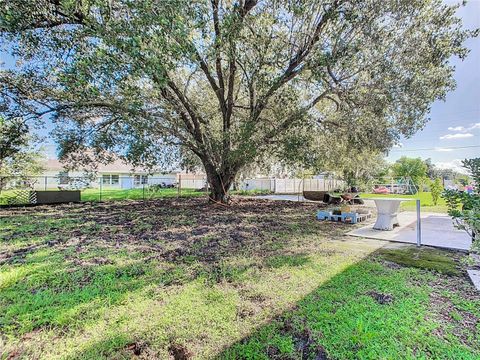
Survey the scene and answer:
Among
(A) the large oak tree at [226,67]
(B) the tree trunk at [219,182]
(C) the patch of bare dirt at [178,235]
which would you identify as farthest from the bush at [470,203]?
(B) the tree trunk at [219,182]

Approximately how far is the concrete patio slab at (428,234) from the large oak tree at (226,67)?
3.74 metres

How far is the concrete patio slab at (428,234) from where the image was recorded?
463 centimetres

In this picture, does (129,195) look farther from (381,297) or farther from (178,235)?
(381,297)

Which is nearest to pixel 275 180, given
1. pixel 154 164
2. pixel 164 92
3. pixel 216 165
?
pixel 216 165

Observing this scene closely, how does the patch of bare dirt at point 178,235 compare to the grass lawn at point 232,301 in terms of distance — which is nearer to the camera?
the grass lawn at point 232,301

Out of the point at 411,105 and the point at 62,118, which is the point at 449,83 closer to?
the point at 411,105

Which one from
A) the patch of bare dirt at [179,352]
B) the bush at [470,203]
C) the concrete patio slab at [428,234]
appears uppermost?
the bush at [470,203]

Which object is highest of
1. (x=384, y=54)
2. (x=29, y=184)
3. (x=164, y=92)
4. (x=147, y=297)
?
(x=384, y=54)

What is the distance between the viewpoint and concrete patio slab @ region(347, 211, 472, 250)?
463 cm

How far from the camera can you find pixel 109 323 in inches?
80.4

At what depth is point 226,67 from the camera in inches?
352

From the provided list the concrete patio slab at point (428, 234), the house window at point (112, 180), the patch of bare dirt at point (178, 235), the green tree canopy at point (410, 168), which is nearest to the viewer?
the patch of bare dirt at point (178, 235)

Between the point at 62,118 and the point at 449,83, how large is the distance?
529 inches

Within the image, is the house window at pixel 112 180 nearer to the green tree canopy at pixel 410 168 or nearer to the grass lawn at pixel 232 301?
the grass lawn at pixel 232 301
